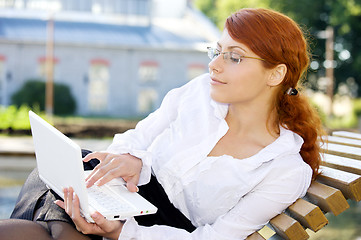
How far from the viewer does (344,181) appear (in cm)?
189

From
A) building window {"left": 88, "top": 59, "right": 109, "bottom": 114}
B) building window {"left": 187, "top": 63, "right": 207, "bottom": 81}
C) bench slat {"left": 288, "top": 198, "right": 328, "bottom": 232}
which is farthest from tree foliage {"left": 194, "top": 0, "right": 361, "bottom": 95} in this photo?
bench slat {"left": 288, "top": 198, "right": 328, "bottom": 232}

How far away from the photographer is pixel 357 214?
5137 mm

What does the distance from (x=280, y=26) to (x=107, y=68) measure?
16673 millimetres

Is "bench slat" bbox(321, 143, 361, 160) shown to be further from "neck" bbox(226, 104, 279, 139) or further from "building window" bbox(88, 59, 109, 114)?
"building window" bbox(88, 59, 109, 114)

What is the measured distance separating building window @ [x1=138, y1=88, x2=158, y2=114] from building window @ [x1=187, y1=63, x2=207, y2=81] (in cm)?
144

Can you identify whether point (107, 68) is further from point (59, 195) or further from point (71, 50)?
point (59, 195)

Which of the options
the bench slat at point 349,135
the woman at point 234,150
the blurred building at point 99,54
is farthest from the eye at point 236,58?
the blurred building at point 99,54

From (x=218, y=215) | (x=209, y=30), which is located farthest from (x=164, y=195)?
(x=209, y=30)

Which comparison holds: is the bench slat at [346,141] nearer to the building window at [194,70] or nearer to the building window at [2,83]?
the building window at [194,70]

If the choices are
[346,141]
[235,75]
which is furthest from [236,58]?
[346,141]

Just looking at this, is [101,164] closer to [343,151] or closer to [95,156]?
[95,156]

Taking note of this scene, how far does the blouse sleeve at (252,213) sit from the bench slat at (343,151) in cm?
52

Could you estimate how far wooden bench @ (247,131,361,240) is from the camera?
5.77ft

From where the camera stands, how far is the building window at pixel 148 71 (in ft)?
60.3
